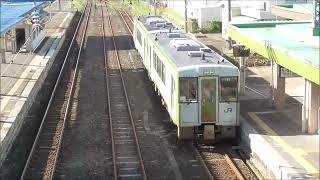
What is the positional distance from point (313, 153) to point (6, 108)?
Result: 34.4 feet

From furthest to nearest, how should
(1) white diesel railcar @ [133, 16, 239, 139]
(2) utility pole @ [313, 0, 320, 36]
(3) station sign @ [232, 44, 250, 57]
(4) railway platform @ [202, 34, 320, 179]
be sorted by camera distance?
(3) station sign @ [232, 44, 250, 57] → (1) white diesel railcar @ [133, 16, 239, 139] → (2) utility pole @ [313, 0, 320, 36] → (4) railway platform @ [202, 34, 320, 179]

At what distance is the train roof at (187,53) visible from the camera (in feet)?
52.4

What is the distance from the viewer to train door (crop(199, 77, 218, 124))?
50.9 feet

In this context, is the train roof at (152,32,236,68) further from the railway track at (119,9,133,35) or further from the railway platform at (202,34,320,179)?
the railway track at (119,9,133,35)

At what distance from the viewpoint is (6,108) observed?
19.1 m

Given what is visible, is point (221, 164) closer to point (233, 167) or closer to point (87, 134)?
point (233, 167)

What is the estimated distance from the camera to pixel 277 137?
48.9 feet

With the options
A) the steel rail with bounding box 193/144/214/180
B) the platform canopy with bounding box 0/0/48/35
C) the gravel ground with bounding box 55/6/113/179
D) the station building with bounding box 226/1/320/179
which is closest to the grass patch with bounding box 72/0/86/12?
the platform canopy with bounding box 0/0/48/35

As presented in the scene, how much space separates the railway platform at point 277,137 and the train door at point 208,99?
41.7 inches

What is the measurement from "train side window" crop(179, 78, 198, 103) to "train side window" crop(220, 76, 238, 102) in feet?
2.40

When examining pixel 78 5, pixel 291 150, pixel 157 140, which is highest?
pixel 78 5

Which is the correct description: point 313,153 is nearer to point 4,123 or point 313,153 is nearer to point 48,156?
point 48,156

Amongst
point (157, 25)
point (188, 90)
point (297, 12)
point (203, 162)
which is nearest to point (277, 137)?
point (203, 162)

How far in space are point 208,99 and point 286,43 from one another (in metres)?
2.75
